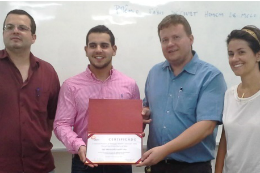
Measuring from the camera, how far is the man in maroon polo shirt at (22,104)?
170cm

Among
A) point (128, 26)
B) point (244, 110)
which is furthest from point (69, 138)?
point (128, 26)

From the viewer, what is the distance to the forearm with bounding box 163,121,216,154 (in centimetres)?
154

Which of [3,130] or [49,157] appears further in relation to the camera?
[49,157]

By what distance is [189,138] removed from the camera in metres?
1.54

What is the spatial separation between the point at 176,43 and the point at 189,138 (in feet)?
2.00

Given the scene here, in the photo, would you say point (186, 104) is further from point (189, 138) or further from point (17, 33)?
point (17, 33)

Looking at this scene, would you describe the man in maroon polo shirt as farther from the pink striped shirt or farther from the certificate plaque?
the certificate plaque

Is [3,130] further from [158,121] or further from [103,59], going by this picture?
[158,121]

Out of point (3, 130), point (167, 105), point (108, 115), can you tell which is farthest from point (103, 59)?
point (3, 130)

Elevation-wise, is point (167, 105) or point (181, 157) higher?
point (167, 105)

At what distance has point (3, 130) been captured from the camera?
5.56 feet

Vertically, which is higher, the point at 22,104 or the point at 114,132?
the point at 22,104

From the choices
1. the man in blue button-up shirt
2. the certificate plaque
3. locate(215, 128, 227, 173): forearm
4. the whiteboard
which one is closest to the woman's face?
the man in blue button-up shirt

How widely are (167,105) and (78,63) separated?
959 mm
